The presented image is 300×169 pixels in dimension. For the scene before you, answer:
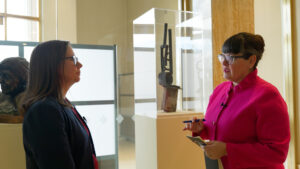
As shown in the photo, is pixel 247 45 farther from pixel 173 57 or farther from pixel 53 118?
pixel 173 57

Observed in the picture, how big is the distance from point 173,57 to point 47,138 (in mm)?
2123

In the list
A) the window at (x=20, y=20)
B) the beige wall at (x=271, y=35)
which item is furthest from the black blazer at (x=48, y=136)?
the beige wall at (x=271, y=35)

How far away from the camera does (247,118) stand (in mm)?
1494

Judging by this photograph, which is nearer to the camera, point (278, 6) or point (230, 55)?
point (230, 55)

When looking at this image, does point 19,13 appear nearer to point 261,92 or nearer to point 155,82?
point 155,82

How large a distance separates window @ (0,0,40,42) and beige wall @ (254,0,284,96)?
3090 millimetres

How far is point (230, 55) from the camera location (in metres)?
1.63

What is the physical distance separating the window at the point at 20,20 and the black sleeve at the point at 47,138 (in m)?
2.43

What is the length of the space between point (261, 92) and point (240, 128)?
8.9 inches

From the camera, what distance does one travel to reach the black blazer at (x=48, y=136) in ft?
3.97

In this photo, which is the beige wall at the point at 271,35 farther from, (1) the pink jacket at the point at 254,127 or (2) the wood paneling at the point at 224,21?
(1) the pink jacket at the point at 254,127

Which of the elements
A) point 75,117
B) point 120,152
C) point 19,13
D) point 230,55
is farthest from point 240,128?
point 19,13

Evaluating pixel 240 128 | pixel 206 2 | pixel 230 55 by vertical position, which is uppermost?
pixel 206 2

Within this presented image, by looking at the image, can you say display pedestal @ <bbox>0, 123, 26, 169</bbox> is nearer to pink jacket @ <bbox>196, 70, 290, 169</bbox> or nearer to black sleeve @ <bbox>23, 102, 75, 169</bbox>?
black sleeve @ <bbox>23, 102, 75, 169</bbox>
